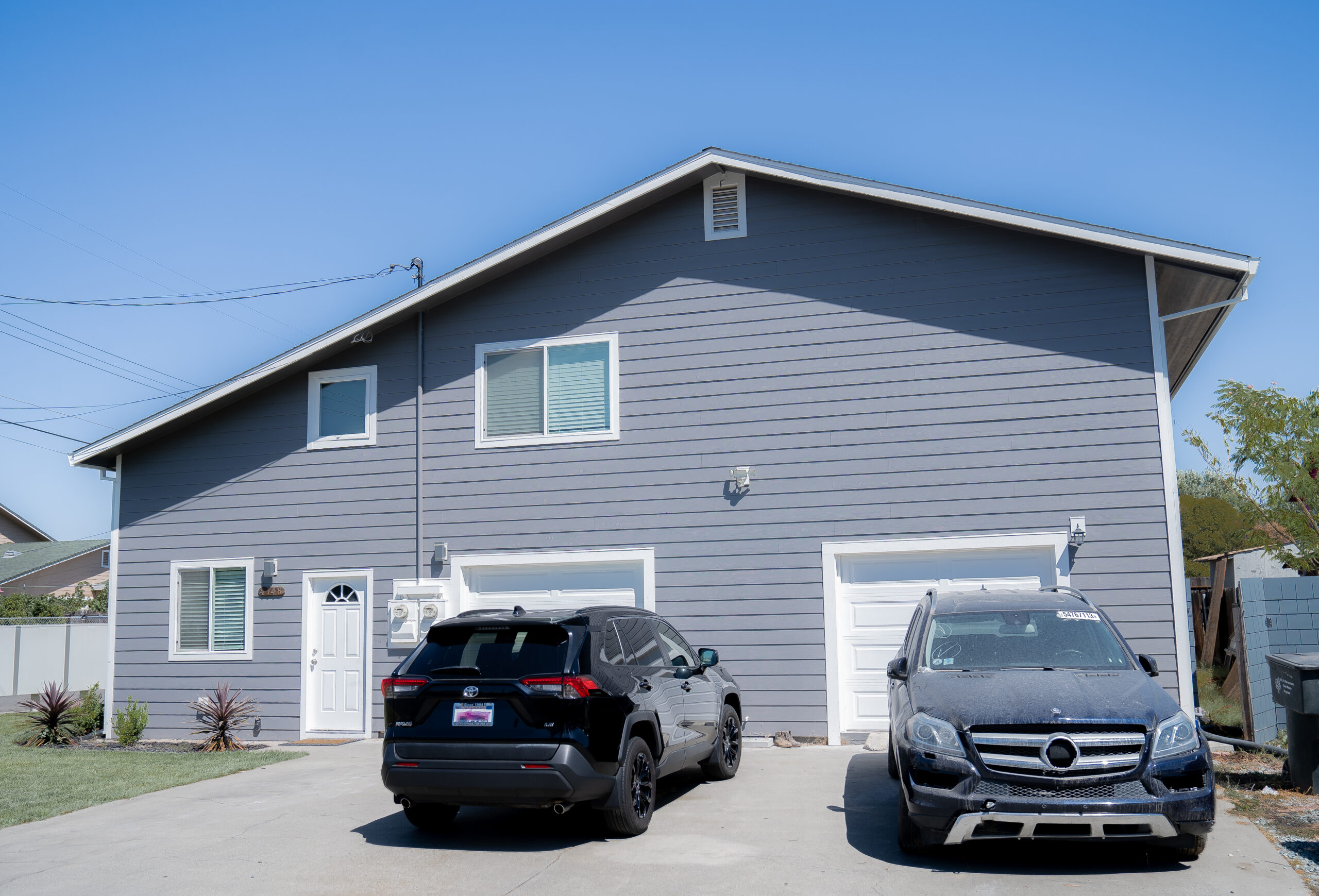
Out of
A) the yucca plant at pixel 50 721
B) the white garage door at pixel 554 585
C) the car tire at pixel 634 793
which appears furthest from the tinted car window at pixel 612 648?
the yucca plant at pixel 50 721

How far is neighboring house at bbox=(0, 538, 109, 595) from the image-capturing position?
36500mm

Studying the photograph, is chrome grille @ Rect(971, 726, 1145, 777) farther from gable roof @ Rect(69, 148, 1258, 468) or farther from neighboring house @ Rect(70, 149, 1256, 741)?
gable roof @ Rect(69, 148, 1258, 468)

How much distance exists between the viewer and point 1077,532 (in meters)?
11.0

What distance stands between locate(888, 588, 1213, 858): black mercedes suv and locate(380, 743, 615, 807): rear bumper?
6.42 ft

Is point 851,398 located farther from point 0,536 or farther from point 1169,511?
point 0,536

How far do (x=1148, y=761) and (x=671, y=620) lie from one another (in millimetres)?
6925

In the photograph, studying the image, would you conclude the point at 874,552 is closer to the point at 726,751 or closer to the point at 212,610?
the point at 726,751

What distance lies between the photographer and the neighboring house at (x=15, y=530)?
43094 mm

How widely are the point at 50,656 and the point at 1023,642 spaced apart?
21.6m

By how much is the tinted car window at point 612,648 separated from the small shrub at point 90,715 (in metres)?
10.0

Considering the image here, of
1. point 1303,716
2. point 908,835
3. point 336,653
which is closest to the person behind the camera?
point 908,835

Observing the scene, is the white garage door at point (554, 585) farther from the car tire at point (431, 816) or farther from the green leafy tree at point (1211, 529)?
the green leafy tree at point (1211, 529)

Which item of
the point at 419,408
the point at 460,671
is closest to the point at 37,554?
the point at 419,408

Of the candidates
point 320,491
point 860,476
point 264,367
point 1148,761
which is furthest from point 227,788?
point 1148,761
